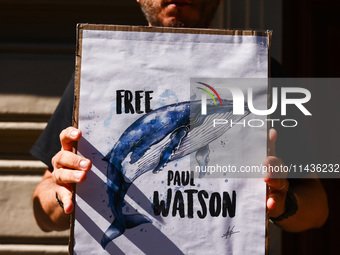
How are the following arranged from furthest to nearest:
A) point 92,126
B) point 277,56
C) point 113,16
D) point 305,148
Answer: point 113,16, point 277,56, point 305,148, point 92,126

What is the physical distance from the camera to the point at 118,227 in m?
1.02

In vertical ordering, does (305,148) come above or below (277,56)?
below

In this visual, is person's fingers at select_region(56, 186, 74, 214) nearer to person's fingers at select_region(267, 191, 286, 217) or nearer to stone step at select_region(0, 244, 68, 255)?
person's fingers at select_region(267, 191, 286, 217)

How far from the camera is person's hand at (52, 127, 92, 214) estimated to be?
100 centimetres

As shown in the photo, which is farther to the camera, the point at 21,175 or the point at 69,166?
the point at 21,175

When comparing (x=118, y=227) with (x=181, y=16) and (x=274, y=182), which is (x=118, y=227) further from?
(x=181, y=16)

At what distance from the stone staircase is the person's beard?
101 cm

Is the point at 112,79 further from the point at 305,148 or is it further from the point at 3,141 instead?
the point at 3,141

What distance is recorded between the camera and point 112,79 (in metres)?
1.05

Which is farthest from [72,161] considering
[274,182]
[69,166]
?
[274,182]

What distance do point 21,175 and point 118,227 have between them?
1380mm

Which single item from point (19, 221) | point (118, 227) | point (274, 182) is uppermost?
point (274, 182)

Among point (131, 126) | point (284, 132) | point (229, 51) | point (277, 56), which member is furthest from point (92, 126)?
point (277, 56)

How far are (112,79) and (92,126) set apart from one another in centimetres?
13
